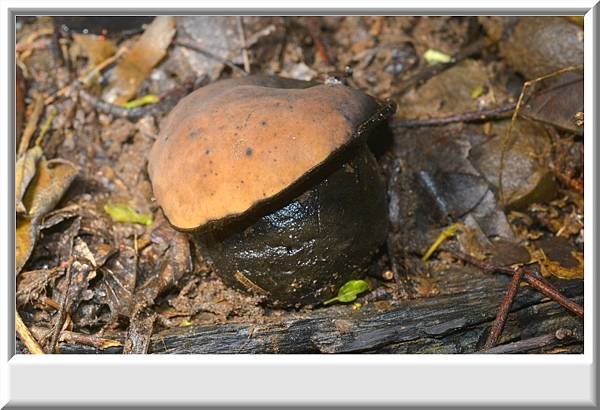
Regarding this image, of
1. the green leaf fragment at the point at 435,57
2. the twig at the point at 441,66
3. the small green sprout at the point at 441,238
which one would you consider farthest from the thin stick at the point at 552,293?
the green leaf fragment at the point at 435,57

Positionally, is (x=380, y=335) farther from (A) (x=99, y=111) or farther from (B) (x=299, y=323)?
(A) (x=99, y=111)

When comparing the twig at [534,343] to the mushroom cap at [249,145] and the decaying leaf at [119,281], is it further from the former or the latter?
the decaying leaf at [119,281]

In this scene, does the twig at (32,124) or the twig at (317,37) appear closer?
the twig at (32,124)

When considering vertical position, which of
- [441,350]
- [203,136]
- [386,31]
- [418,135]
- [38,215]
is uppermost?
[386,31]

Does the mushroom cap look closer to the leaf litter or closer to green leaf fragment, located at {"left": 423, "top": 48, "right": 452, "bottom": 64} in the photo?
the leaf litter

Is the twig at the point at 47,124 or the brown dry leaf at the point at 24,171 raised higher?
the twig at the point at 47,124

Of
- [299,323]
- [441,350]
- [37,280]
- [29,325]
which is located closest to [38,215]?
[37,280]
